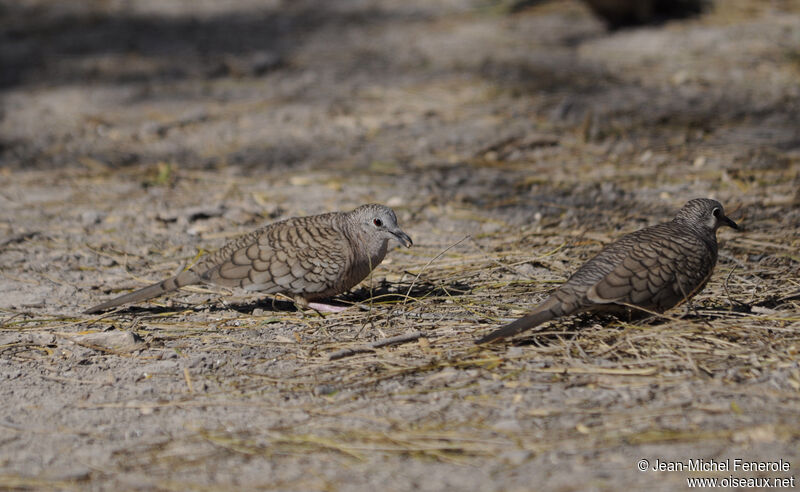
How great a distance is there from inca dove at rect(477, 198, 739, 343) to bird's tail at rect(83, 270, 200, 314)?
4.90 ft

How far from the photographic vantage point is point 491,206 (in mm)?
5422

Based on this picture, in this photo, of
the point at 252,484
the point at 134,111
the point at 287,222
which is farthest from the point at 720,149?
the point at 134,111

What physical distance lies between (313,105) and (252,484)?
5401mm

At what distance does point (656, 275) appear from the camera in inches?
133

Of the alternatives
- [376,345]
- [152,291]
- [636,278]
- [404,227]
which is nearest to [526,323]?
[636,278]

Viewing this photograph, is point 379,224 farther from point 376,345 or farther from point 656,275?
point 656,275

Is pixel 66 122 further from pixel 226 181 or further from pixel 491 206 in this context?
pixel 491 206

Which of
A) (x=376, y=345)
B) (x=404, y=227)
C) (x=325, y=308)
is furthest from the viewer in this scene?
(x=404, y=227)

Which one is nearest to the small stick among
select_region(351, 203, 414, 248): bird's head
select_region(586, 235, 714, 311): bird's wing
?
select_region(351, 203, 414, 248): bird's head

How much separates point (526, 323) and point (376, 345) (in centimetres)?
65

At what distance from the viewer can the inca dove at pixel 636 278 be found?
3.26 m

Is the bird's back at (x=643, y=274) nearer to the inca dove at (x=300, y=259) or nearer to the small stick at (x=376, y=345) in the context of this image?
the small stick at (x=376, y=345)

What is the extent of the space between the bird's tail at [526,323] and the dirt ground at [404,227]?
118 mm

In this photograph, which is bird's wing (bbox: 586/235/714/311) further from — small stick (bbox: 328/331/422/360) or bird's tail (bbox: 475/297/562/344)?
small stick (bbox: 328/331/422/360)
